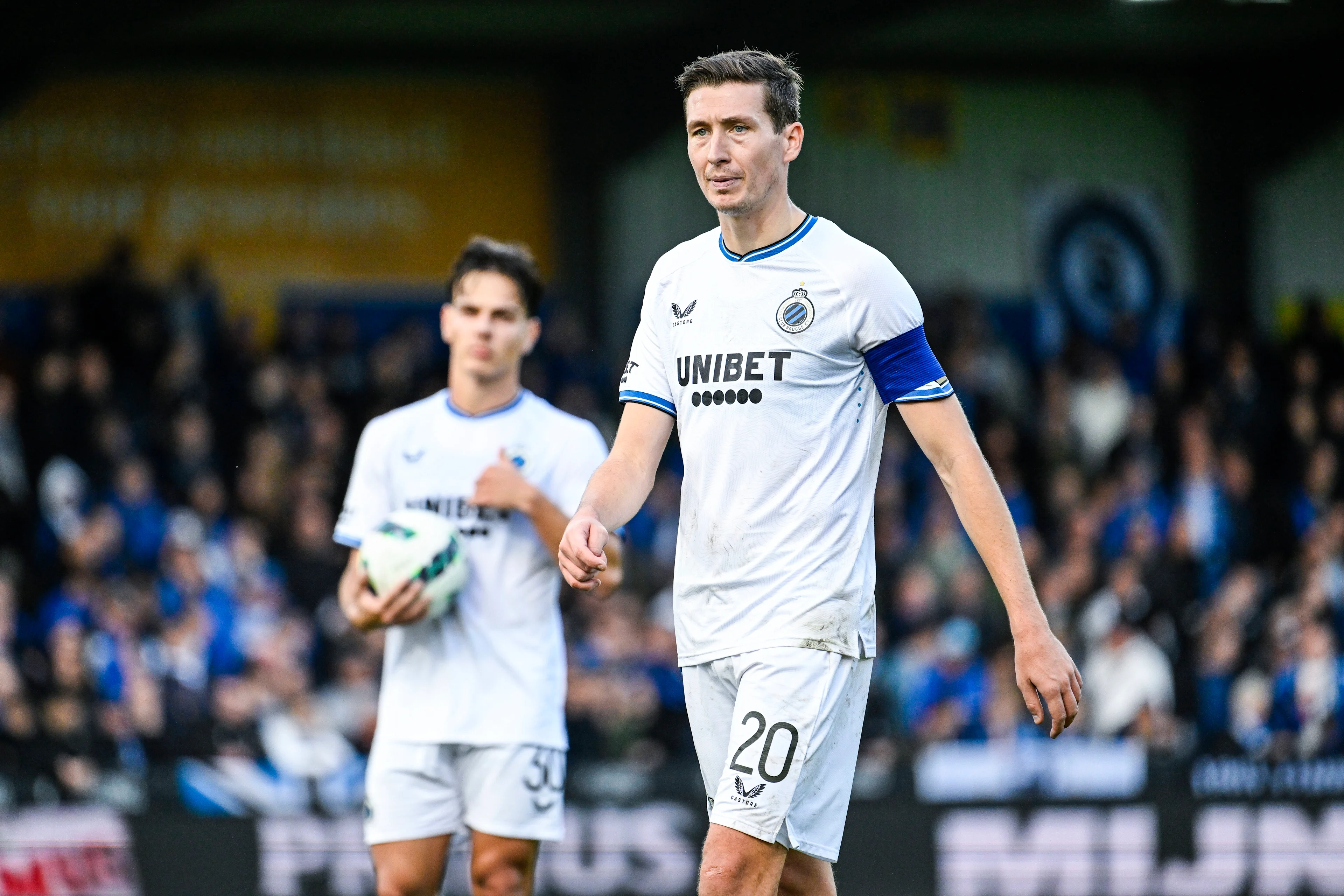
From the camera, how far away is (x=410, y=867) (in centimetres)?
552

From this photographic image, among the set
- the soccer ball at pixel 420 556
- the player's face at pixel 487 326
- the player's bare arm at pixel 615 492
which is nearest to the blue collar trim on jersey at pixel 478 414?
the player's face at pixel 487 326

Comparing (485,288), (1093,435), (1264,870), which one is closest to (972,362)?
(1093,435)

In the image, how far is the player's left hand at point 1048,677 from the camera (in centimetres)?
394

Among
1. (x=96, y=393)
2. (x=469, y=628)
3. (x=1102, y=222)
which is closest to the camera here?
(x=469, y=628)

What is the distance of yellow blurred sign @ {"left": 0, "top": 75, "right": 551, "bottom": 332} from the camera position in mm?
16609

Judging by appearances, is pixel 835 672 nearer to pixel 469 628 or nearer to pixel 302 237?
pixel 469 628

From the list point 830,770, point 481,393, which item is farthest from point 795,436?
point 481,393

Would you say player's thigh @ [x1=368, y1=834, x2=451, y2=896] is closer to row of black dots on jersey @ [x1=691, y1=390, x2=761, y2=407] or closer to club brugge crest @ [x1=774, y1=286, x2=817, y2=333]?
row of black dots on jersey @ [x1=691, y1=390, x2=761, y2=407]

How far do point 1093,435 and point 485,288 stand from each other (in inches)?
434

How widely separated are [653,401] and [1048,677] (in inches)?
50.7

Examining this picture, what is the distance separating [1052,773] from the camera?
394 inches

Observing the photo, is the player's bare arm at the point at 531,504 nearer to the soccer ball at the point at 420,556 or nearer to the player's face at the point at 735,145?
the soccer ball at the point at 420,556

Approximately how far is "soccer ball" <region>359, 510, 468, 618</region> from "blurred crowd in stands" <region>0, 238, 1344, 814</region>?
3.87 meters

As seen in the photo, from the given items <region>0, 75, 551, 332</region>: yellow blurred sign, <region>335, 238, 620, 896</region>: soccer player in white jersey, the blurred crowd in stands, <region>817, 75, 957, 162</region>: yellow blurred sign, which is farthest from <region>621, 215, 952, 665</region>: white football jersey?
<region>817, 75, 957, 162</region>: yellow blurred sign
